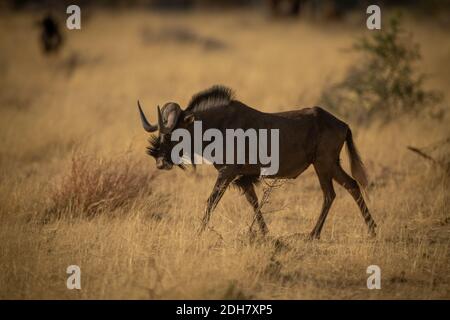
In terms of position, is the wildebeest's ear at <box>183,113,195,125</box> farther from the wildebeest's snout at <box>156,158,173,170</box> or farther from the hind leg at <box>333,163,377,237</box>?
the hind leg at <box>333,163,377,237</box>

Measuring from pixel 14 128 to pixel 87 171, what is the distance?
4.90m

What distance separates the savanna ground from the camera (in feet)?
19.5

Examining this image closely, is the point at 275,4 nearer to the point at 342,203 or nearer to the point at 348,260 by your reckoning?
the point at 342,203

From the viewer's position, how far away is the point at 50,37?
68.5 ft

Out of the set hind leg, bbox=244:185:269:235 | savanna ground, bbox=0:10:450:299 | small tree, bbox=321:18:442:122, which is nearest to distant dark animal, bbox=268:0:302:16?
savanna ground, bbox=0:10:450:299

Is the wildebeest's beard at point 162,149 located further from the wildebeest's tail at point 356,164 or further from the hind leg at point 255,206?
the wildebeest's tail at point 356,164

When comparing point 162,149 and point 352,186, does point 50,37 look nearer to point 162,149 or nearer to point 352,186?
point 162,149

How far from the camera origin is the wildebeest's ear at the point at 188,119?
712 cm

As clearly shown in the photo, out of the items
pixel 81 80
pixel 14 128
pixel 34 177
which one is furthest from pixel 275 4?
pixel 34 177

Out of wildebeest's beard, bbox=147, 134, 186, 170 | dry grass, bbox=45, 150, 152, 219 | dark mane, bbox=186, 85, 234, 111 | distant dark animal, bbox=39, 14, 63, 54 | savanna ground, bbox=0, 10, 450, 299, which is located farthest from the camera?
distant dark animal, bbox=39, 14, 63, 54

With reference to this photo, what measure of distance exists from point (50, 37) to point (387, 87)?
40.0 ft

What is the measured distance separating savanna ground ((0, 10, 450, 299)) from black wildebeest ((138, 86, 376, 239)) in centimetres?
48

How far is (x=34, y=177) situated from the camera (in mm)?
9469

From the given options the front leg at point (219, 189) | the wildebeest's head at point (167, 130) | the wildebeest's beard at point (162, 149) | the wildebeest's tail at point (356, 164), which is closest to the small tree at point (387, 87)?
the wildebeest's tail at point (356, 164)
